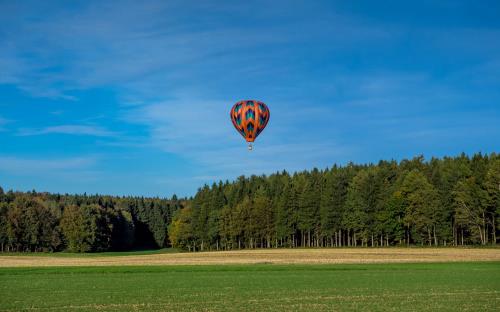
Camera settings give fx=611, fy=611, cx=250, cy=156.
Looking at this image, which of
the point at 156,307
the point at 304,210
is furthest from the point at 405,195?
the point at 156,307

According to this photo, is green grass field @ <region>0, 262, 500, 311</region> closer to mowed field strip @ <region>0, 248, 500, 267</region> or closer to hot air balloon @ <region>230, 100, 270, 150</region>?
mowed field strip @ <region>0, 248, 500, 267</region>

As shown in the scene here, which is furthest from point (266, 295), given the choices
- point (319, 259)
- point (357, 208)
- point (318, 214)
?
point (318, 214)

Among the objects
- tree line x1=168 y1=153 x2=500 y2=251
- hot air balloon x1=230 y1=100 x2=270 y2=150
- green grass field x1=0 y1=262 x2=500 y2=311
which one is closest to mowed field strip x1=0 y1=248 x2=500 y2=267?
hot air balloon x1=230 y1=100 x2=270 y2=150

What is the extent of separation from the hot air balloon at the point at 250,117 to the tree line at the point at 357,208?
1814 inches

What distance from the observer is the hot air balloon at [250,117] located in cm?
7025

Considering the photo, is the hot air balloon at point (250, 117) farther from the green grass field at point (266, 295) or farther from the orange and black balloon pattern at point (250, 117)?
the green grass field at point (266, 295)

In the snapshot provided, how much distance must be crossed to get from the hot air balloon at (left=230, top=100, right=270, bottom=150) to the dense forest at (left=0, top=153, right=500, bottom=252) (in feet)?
151

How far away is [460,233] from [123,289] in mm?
92582

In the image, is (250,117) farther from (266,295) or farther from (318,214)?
(318,214)

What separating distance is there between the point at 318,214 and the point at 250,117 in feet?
191

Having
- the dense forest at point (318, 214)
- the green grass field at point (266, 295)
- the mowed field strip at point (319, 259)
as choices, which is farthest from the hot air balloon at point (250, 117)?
the dense forest at point (318, 214)

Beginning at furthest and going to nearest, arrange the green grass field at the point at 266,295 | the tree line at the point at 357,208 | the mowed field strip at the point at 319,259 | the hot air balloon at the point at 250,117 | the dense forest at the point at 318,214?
1. the dense forest at the point at 318,214
2. the tree line at the point at 357,208
3. the hot air balloon at the point at 250,117
4. the mowed field strip at the point at 319,259
5. the green grass field at the point at 266,295

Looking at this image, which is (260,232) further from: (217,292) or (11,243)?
(217,292)

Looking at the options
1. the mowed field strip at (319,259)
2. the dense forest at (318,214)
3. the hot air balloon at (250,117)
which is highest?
the hot air balloon at (250,117)
